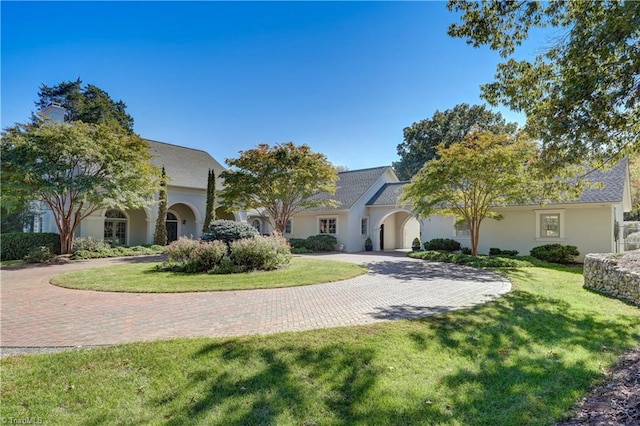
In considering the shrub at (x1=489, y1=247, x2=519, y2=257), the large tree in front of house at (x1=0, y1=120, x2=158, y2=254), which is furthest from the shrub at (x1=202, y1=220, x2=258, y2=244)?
the shrub at (x1=489, y1=247, x2=519, y2=257)

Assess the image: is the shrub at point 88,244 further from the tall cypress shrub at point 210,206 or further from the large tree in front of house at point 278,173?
the large tree in front of house at point 278,173

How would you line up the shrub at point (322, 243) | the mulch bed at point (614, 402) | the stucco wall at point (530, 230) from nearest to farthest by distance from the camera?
the mulch bed at point (614, 402)
the stucco wall at point (530, 230)
the shrub at point (322, 243)

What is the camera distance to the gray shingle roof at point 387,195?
75.8 feet

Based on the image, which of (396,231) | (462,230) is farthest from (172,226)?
(462,230)

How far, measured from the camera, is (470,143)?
14.6 metres

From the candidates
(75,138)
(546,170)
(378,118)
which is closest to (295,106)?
(378,118)

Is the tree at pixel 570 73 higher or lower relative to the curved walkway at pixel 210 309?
higher

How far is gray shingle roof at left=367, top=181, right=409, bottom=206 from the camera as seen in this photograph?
23095mm

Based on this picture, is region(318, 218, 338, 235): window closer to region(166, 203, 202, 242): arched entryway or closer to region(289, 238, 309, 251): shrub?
region(289, 238, 309, 251): shrub

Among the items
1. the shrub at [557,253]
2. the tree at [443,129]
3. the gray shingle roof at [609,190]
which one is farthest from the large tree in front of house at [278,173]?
the tree at [443,129]

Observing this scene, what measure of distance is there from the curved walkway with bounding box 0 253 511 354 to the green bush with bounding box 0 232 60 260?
7.48 meters

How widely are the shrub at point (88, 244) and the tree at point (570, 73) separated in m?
19.3

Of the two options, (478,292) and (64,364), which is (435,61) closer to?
(478,292)

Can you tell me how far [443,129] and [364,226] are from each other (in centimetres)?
2183
